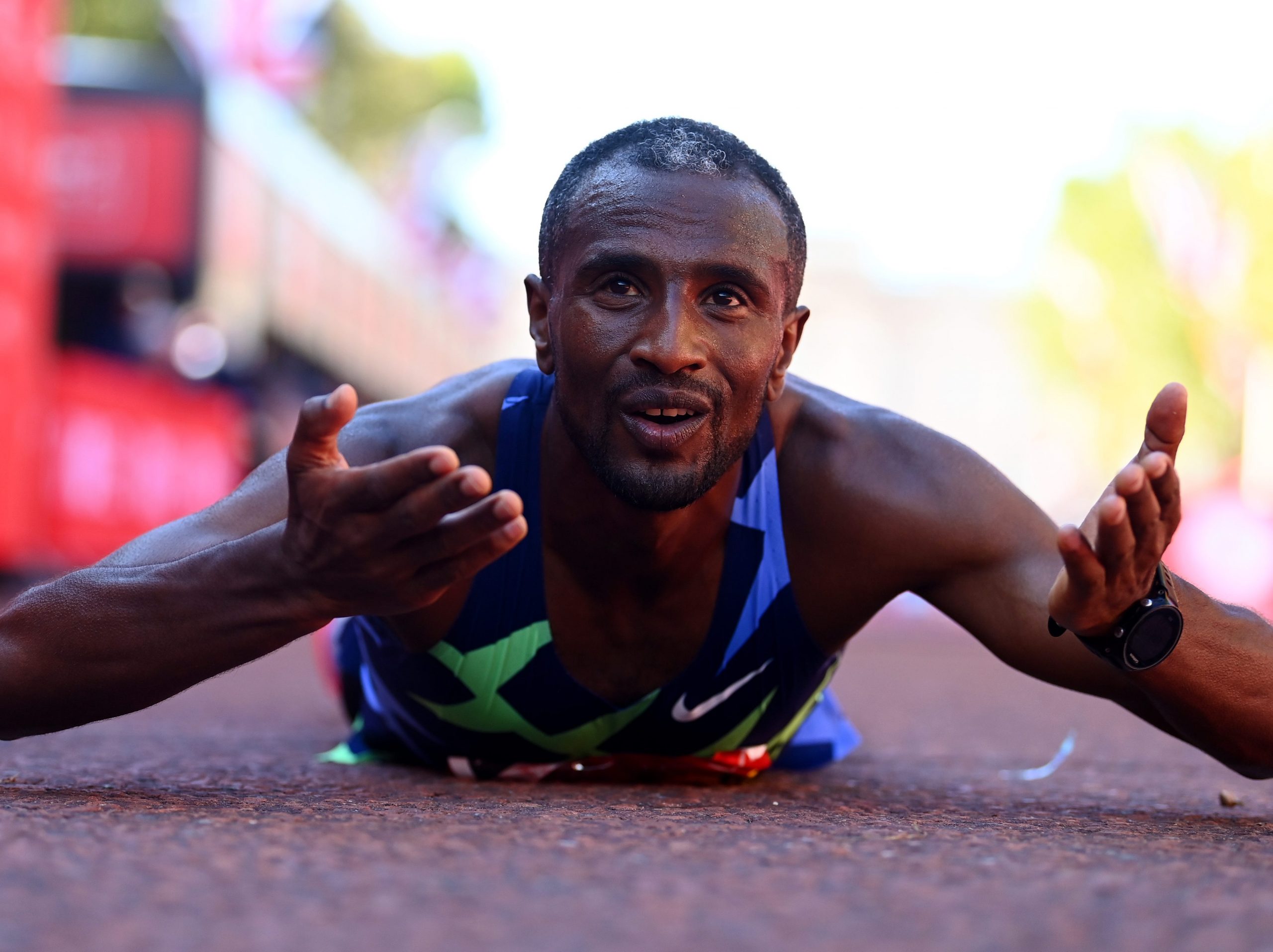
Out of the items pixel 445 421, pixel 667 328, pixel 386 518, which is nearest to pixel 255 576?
pixel 386 518

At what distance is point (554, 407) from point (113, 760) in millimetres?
1437

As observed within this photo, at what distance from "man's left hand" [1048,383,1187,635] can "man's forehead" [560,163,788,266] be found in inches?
32.6

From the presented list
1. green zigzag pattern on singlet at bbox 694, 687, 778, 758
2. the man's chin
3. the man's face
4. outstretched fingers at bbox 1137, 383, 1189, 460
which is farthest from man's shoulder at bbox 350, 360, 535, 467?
outstretched fingers at bbox 1137, 383, 1189, 460

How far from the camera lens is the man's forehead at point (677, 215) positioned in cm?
299

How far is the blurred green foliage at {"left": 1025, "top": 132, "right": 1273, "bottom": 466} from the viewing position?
2373 centimetres

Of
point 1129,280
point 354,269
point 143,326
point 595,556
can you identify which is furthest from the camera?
point 1129,280

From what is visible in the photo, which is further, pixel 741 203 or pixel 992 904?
pixel 741 203

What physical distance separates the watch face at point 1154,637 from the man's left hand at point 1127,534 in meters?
0.06

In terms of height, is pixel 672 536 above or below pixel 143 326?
A: above

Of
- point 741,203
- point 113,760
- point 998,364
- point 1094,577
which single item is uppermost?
point 741,203

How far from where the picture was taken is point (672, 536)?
10.6 ft

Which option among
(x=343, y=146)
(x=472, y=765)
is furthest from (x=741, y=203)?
(x=343, y=146)

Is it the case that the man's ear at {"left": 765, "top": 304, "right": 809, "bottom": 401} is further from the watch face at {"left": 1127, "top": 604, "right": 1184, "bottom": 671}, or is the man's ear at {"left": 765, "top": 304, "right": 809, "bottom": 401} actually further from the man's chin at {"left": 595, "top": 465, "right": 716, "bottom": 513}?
the watch face at {"left": 1127, "top": 604, "right": 1184, "bottom": 671}

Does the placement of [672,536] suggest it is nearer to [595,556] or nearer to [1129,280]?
[595,556]
